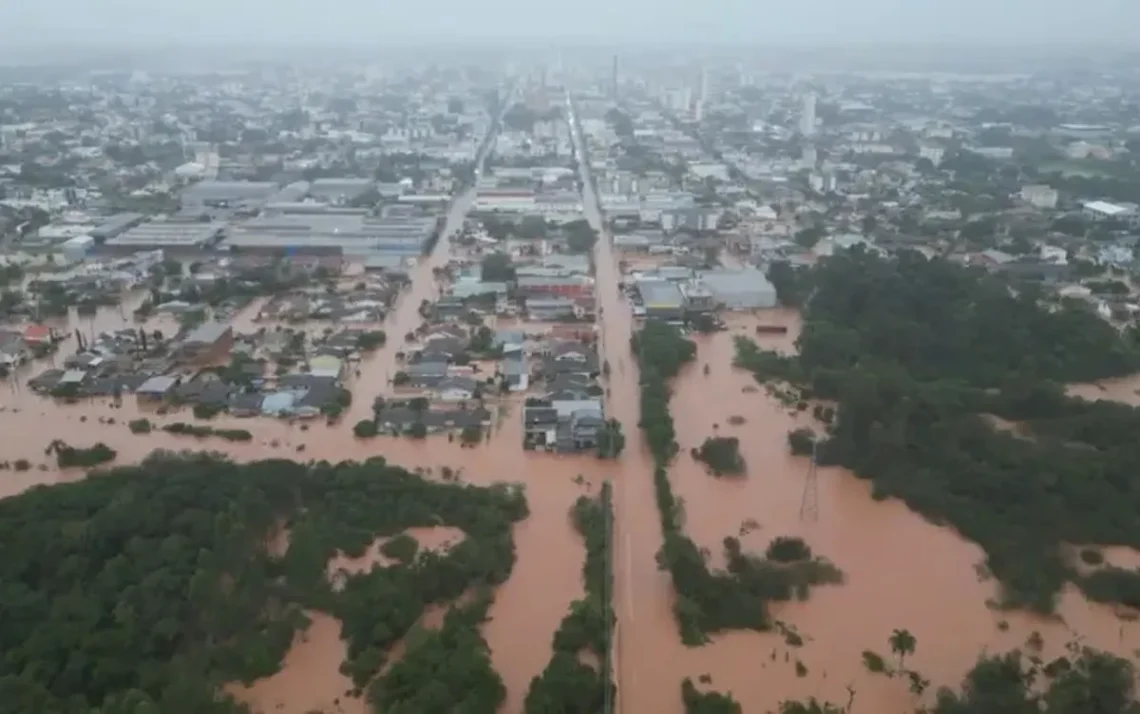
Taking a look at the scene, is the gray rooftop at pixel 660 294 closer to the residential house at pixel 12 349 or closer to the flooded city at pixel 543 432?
the flooded city at pixel 543 432

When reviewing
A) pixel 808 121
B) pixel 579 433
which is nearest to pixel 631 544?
pixel 579 433

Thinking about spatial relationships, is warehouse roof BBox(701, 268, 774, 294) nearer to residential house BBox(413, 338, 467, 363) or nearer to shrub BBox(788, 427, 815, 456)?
residential house BBox(413, 338, 467, 363)

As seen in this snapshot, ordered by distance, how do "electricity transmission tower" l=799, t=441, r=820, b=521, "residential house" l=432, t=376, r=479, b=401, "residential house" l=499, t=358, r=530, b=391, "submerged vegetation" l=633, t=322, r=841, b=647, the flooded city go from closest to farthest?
1. the flooded city
2. "submerged vegetation" l=633, t=322, r=841, b=647
3. "electricity transmission tower" l=799, t=441, r=820, b=521
4. "residential house" l=432, t=376, r=479, b=401
5. "residential house" l=499, t=358, r=530, b=391

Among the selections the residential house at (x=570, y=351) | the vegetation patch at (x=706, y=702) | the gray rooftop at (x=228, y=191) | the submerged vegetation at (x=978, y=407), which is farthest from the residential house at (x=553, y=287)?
the gray rooftop at (x=228, y=191)

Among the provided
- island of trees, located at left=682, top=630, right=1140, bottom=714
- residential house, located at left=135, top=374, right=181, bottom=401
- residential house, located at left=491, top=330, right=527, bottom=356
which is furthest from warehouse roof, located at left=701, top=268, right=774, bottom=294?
island of trees, located at left=682, top=630, right=1140, bottom=714

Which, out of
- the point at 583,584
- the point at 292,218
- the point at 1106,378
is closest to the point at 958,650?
the point at 583,584

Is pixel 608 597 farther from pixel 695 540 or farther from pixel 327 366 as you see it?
pixel 327 366
